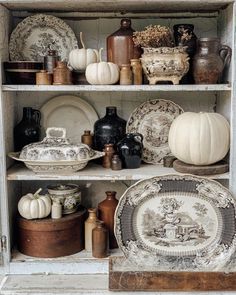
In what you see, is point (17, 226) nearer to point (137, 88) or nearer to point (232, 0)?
point (137, 88)

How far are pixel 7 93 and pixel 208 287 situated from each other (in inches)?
43.0

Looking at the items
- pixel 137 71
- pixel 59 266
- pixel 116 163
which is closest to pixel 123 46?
pixel 137 71

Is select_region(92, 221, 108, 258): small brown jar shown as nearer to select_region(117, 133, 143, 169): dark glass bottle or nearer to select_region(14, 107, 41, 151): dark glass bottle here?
select_region(117, 133, 143, 169): dark glass bottle

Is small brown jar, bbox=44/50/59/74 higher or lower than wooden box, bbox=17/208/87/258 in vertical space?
higher

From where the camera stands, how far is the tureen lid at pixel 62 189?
196 cm

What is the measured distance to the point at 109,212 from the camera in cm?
198

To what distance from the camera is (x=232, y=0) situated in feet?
5.64

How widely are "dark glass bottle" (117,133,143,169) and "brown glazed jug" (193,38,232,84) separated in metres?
0.34

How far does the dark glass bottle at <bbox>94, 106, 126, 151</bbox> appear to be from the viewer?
1999mm

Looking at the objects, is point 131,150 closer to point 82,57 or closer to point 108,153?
point 108,153

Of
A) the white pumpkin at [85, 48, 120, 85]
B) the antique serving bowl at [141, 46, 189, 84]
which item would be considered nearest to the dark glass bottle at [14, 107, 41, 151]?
the white pumpkin at [85, 48, 120, 85]

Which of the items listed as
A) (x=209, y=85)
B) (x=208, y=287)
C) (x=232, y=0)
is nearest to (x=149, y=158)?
(x=209, y=85)

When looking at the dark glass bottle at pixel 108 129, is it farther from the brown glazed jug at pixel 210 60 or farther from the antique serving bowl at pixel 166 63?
the brown glazed jug at pixel 210 60

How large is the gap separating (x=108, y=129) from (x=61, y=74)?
12.4 inches
